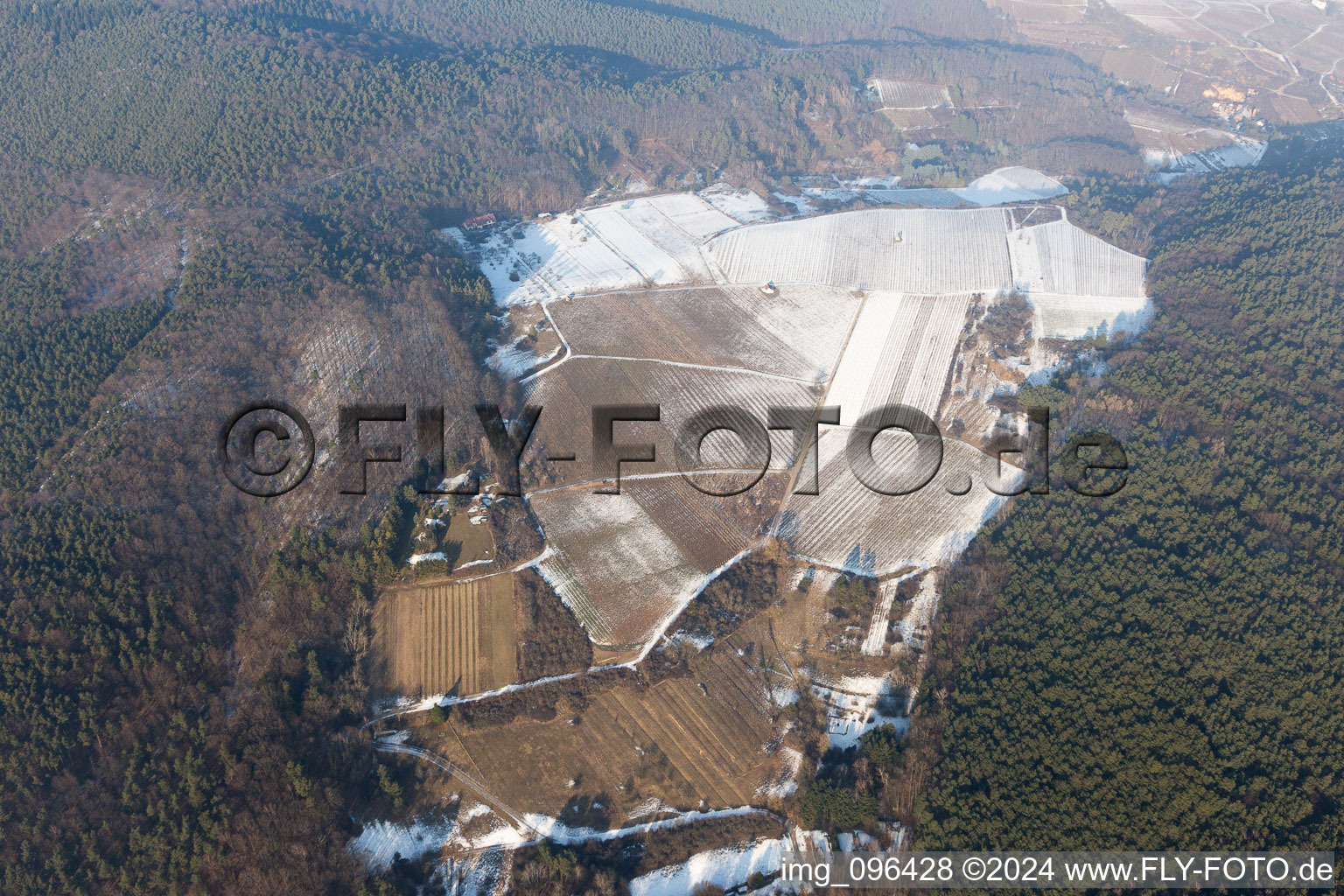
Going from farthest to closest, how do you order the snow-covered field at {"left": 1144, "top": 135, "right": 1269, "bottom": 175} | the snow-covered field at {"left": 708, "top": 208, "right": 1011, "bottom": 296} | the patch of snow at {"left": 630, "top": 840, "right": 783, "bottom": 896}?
the snow-covered field at {"left": 1144, "top": 135, "right": 1269, "bottom": 175} → the snow-covered field at {"left": 708, "top": 208, "right": 1011, "bottom": 296} → the patch of snow at {"left": 630, "top": 840, "right": 783, "bottom": 896}

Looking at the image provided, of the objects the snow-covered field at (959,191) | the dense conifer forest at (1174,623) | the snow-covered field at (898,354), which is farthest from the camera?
the snow-covered field at (959,191)

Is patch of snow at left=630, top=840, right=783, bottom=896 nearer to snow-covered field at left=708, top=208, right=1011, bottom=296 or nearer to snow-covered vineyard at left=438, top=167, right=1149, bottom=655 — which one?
snow-covered vineyard at left=438, top=167, right=1149, bottom=655

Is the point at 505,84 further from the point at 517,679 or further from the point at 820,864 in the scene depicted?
the point at 820,864

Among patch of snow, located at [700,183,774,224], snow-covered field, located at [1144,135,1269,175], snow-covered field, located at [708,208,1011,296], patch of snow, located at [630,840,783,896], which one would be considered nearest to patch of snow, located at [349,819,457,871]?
patch of snow, located at [630,840,783,896]

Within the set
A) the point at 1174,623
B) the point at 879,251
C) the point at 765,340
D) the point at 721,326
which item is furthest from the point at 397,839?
the point at 879,251

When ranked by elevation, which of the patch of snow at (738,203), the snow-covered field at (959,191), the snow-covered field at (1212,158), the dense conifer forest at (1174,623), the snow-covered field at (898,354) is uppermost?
the snow-covered field at (1212,158)

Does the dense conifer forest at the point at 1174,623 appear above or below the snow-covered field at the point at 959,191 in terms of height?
below

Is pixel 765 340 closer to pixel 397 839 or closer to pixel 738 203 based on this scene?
pixel 738 203

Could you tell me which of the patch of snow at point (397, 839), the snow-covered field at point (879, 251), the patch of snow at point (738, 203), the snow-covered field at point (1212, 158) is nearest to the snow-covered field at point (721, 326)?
the snow-covered field at point (879, 251)

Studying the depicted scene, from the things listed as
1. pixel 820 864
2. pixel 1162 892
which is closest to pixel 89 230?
pixel 820 864

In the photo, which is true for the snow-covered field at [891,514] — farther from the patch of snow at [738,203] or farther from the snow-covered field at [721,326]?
the patch of snow at [738,203]
